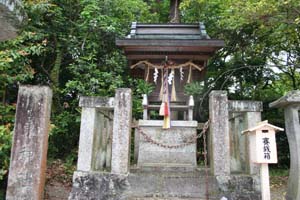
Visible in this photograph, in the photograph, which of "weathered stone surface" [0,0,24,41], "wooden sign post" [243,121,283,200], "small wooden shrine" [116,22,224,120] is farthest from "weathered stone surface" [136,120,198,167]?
"weathered stone surface" [0,0,24,41]

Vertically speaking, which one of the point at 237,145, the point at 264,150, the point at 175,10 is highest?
the point at 175,10

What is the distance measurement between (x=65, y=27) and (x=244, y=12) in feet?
19.7

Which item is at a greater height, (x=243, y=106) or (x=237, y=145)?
(x=243, y=106)

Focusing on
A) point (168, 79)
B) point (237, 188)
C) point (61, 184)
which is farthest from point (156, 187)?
point (61, 184)

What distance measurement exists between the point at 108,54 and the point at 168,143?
15.3 feet

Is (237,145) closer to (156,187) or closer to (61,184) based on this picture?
(156,187)

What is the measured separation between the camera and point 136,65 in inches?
312

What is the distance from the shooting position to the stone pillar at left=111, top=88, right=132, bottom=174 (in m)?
5.41

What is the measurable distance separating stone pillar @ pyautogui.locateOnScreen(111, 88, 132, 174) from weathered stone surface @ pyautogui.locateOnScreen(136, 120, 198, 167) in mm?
1436

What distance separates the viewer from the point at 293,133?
4.92 m

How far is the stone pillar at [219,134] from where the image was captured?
5223mm

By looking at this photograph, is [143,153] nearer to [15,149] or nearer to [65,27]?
[15,149]

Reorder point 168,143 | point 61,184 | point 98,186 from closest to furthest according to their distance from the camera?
point 98,186
point 168,143
point 61,184

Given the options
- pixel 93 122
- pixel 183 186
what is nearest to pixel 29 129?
pixel 93 122
